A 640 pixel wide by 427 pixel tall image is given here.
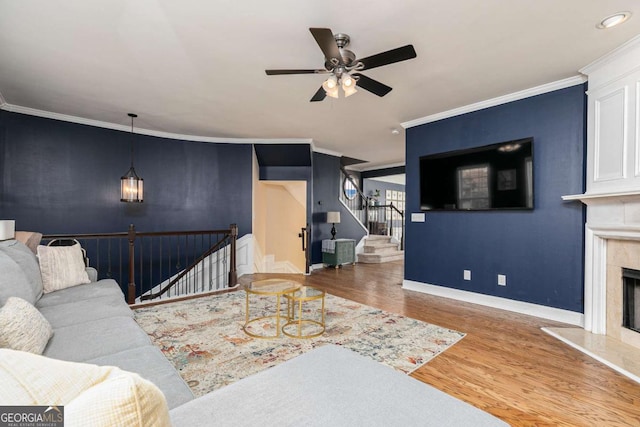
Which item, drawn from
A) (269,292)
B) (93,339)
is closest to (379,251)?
(269,292)

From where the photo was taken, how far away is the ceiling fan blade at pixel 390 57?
212 cm

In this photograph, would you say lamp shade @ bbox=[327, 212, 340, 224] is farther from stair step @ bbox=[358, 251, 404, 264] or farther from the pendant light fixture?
the pendant light fixture

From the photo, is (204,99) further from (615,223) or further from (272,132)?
(615,223)

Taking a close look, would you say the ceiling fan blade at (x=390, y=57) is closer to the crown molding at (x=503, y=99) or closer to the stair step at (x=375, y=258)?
the crown molding at (x=503, y=99)

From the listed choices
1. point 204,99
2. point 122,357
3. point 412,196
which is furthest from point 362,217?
point 122,357

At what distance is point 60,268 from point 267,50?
9.29 ft

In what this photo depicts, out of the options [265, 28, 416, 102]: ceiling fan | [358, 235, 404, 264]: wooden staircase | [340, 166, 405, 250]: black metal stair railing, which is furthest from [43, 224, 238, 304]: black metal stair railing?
[340, 166, 405, 250]: black metal stair railing

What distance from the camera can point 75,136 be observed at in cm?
467

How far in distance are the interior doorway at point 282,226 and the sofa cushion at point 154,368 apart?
519cm

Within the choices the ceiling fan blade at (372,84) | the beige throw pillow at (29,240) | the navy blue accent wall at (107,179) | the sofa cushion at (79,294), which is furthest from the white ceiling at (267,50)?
the sofa cushion at (79,294)

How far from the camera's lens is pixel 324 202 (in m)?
7.08

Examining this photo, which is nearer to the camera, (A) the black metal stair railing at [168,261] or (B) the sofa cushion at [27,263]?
(B) the sofa cushion at [27,263]

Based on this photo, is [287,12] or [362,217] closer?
[287,12]

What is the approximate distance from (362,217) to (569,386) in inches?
280
